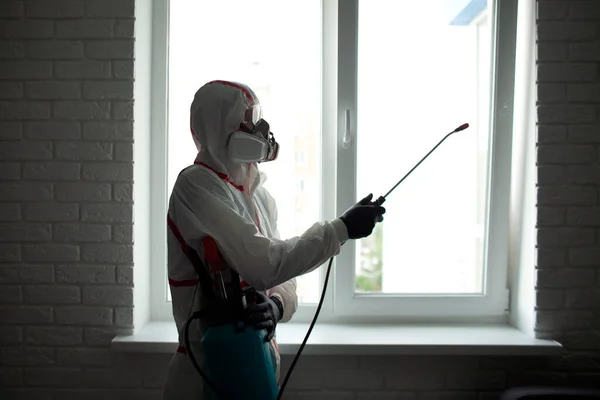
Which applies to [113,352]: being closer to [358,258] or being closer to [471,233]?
[358,258]

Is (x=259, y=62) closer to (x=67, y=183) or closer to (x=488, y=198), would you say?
(x=67, y=183)

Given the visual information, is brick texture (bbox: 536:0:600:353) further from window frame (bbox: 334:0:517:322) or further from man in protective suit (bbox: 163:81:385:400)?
man in protective suit (bbox: 163:81:385:400)

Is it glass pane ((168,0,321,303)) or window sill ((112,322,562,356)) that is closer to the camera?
window sill ((112,322,562,356))

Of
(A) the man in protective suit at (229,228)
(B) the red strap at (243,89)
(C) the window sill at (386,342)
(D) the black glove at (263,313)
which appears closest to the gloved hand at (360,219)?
(A) the man in protective suit at (229,228)

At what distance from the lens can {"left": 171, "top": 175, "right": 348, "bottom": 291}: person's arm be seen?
3.88 ft

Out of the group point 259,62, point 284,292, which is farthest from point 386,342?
point 259,62

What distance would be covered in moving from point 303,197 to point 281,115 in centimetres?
32

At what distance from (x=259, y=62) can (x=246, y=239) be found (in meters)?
0.94

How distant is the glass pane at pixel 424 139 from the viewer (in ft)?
6.20

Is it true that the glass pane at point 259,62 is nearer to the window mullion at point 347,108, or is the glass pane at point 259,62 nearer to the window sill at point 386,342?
the window mullion at point 347,108

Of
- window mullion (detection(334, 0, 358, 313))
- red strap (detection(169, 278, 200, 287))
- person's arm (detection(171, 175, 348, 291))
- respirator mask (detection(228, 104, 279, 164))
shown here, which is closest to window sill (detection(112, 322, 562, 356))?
window mullion (detection(334, 0, 358, 313))

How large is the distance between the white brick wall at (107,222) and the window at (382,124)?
22cm

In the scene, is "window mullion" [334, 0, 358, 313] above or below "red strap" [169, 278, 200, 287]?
above

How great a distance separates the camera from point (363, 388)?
1.72 meters
